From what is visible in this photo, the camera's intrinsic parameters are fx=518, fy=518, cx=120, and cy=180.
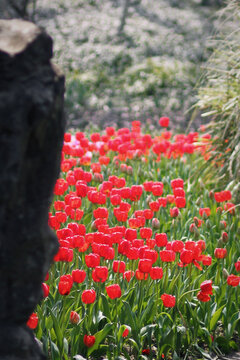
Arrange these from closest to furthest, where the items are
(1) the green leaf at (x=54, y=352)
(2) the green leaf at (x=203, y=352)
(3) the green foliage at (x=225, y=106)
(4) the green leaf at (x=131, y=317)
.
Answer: (1) the green leaf at (x=54, y=352), (4) the green leaf at (x=131, y=317), (2) the green leaf at (x=203, y=352), (3) the green foliage at (x=225, y=106)

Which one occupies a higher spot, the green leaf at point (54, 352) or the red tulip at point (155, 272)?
the red tulip at point (155, 272)

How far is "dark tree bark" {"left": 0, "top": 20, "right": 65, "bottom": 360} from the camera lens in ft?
4.57

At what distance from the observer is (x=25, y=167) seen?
1438 mm

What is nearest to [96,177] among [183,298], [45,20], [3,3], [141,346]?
[183,298]

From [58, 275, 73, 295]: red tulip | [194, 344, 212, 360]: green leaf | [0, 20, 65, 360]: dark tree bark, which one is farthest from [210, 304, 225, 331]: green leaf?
[0, 20, 65, 360]: dark tree bark

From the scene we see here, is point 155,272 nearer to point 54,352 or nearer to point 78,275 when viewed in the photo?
point 78,275

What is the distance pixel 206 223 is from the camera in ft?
12.5

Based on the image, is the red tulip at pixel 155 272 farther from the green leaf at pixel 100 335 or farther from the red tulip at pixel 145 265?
the green leaf at pixel 100 335

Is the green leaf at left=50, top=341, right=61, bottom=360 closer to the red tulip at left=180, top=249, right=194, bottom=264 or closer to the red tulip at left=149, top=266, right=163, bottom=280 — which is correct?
the red tulip at left=149, top=266, right=163, bottom=280

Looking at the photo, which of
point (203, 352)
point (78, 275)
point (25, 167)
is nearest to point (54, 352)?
point (78, 275)

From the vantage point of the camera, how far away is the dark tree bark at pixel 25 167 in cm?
139

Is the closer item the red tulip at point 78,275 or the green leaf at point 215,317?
the red tulip at point 78,275

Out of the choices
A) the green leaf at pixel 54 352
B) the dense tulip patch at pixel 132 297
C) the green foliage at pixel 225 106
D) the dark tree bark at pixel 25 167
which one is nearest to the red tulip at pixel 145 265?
the dense tulip patch at pixel 132 297

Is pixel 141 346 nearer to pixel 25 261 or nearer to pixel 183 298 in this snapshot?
pixel 183 298
